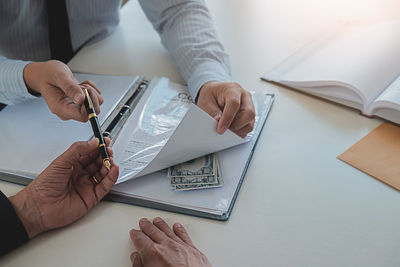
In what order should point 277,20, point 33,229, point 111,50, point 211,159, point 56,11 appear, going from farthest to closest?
point 277,20
point 111,50
point 56,11
point 211,159
point 33,229

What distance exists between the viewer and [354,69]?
1.03 m

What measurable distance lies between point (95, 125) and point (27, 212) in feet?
0.75

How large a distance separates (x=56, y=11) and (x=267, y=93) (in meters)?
0.75

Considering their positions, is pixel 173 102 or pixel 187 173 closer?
pixel 187 173

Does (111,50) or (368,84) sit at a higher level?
(368,84)

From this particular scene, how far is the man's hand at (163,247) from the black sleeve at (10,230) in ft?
0.71

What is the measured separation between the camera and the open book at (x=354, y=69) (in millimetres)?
966

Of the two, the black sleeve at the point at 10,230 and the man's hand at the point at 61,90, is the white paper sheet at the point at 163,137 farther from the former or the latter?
the black sleeve at the point at 10,230

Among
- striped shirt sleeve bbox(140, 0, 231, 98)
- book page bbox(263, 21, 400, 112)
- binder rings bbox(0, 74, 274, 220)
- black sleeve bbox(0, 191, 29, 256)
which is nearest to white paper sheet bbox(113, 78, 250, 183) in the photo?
binder rings bbox(0, 74, 274, 220)

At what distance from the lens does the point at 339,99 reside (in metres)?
1.02

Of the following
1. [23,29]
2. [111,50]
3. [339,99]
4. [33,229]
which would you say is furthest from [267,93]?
[23,29]

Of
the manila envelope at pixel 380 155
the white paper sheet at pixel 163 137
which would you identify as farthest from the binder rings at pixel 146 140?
the manila envelope at pixel 380 155

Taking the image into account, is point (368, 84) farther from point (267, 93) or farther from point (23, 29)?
point (23, 29)

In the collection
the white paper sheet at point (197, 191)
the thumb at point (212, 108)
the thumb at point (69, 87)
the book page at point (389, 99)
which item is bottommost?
the white paper sheet at point (197, 191)
